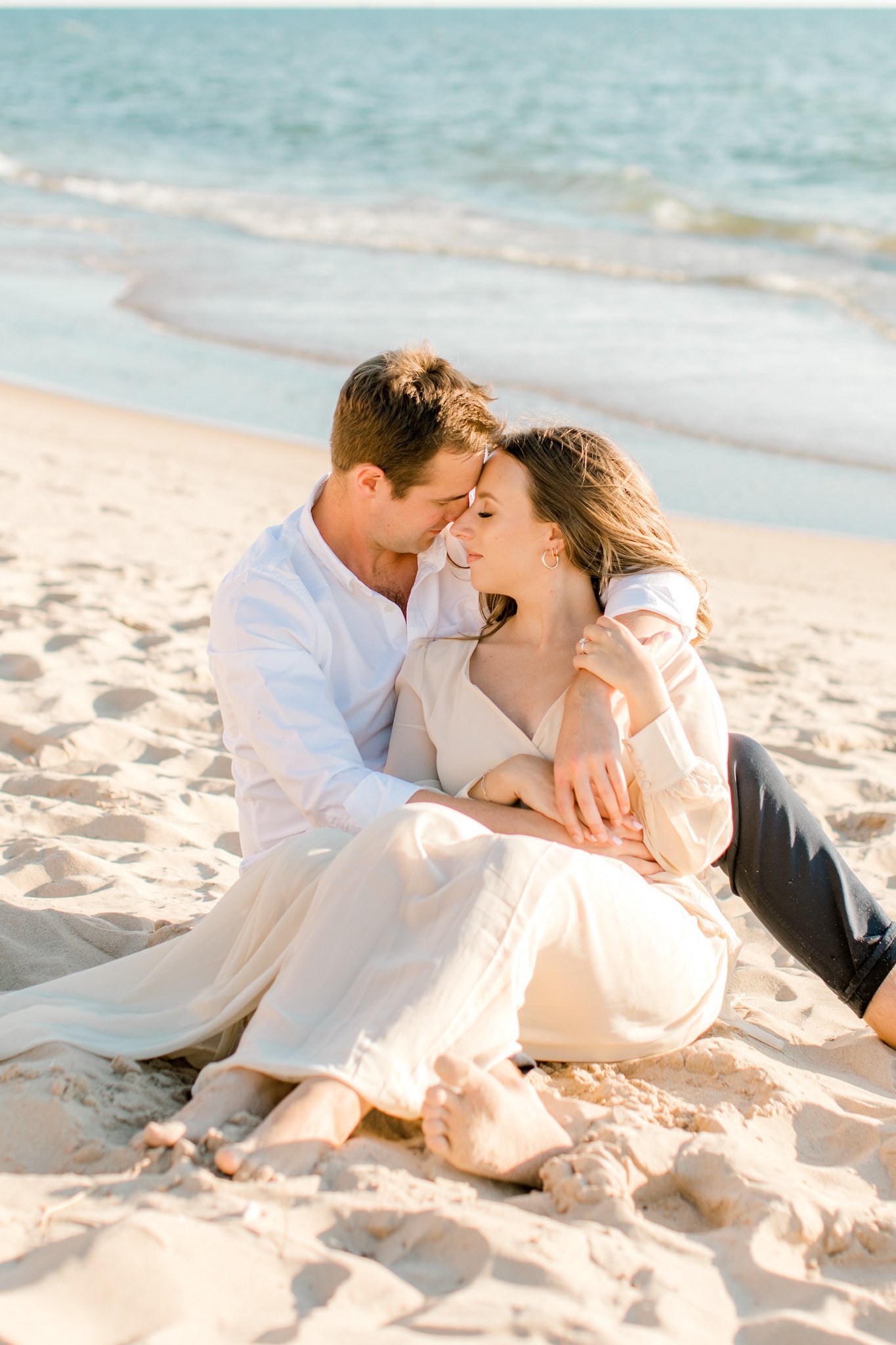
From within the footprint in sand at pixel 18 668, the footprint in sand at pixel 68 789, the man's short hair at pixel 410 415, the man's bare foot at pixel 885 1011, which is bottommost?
the footprint in sand at pixel 68 789

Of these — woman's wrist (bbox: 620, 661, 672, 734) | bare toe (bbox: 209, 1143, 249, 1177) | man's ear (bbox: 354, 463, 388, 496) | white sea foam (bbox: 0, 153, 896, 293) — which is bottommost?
bare toe (bbox: 209, 1143, 249, 1177)

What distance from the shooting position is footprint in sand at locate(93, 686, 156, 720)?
4762mm

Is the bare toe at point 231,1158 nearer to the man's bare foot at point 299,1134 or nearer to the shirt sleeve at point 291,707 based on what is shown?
the man's bare foot at point 299,1134

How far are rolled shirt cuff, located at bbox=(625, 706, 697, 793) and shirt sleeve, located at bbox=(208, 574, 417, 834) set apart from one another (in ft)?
1.64

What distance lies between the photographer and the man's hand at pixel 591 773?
282cm

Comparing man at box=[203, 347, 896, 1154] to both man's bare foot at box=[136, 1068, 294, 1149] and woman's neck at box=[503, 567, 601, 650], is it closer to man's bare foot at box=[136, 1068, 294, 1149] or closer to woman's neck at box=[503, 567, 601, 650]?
woman's neck at box=[503, 567, 601, 650]

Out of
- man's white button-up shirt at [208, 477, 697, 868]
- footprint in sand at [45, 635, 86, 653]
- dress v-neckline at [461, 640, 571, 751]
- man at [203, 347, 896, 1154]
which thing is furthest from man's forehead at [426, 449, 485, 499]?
footprint in sand at [45, 635, 86, 653]

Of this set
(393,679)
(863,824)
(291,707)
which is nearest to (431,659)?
(393,679)

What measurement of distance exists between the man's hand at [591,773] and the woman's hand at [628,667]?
0.05 metres

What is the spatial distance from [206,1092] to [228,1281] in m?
0.49

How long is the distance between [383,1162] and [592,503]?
5.16 feet

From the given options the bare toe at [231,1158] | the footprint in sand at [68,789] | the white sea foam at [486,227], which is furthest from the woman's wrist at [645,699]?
the white sea foam at [486,227]

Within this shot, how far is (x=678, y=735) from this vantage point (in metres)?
2.88

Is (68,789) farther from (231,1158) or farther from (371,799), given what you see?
(231,1158)
